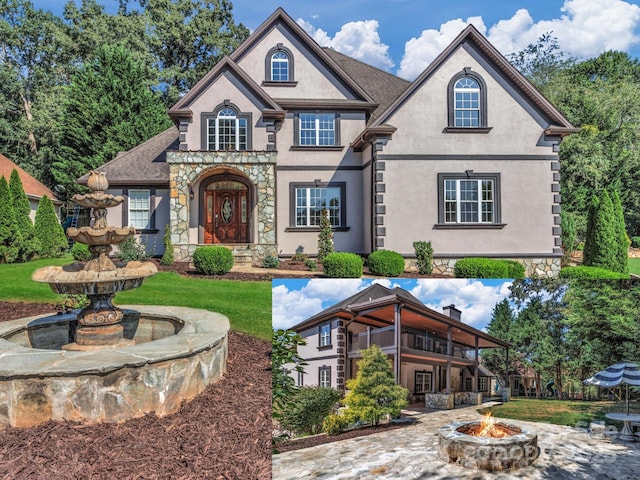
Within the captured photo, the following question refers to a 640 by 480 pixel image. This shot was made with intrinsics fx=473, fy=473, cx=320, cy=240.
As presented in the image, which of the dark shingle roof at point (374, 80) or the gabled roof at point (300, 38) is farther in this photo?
the dark shingle roof at point (374, 80)

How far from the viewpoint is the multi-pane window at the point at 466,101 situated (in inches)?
605

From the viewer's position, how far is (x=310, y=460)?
2.43 meters

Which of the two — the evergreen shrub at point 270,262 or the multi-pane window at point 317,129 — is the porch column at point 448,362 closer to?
the evergreen shrub at point 270,262

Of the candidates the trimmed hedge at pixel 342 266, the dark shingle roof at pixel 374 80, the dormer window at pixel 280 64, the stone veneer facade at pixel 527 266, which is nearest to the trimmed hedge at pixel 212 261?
the trimmed hedge at pixel 342 266

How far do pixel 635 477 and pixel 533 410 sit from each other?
1.66 feet

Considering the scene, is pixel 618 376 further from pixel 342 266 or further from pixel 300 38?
pixel 300 38

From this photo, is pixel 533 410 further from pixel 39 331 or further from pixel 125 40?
pixel 125 40

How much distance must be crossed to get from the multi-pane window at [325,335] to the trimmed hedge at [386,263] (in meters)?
10.8

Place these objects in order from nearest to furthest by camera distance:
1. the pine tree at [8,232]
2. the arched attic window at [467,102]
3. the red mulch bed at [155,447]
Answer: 1. the red mulch bed at [155,447]
2. the pine tree at [8,232]
3. the arched attic window at [467,102]

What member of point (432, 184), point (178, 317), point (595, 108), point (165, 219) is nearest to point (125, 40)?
point (165, 219)

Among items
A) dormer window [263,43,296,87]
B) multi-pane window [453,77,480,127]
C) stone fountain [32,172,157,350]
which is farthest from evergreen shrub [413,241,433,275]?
stone fountain [32,172,157,350]

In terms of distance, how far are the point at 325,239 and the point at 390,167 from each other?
10.6 ft

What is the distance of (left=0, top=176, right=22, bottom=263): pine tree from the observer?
13.8 meters

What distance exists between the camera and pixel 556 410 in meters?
2.58
